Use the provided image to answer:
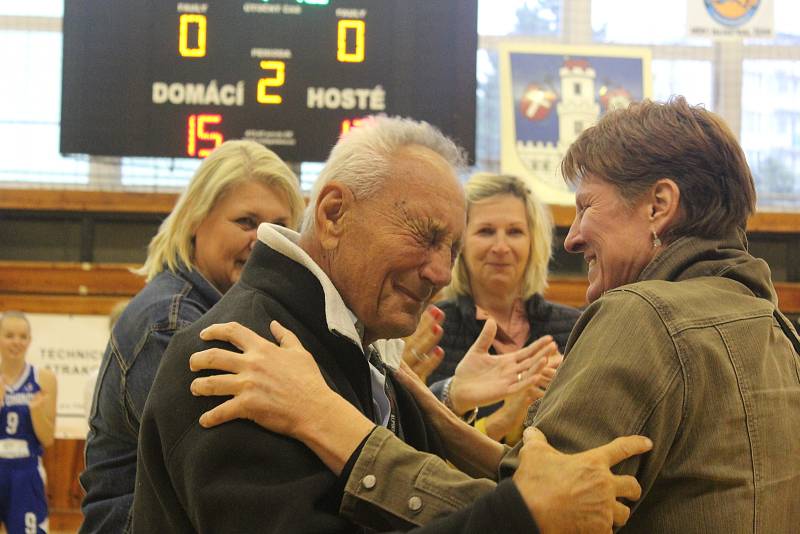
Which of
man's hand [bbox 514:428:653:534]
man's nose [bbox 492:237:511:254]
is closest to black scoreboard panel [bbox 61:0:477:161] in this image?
man's nose [bbox 492:237:511:254]

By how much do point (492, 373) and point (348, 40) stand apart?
3.63 m

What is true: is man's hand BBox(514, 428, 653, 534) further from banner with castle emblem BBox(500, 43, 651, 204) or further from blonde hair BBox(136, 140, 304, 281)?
banner with castle emblem BBox(500, 43, 651, 204)

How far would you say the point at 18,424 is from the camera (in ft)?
A: 19.6

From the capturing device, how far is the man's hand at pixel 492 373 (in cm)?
258

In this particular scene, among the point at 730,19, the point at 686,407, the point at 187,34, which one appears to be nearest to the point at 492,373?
the point at 686,407

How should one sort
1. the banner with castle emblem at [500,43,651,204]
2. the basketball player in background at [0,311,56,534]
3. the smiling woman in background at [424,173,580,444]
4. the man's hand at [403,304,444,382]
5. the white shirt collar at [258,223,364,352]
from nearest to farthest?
the white shirt collar at [258,223,364,352], the man's hand at [403,304,444,382], the smiling woman in background at [424,173,580,444], the basketball player in background at [0,311,56,534], the banner with castle emblem at [500,43,651,204]

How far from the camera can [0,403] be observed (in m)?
5.96

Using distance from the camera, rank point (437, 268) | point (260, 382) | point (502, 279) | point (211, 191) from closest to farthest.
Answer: point (260, 382), point (437, 268), point (211, 191), point (502, 279)

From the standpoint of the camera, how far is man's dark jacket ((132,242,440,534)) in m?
1.44

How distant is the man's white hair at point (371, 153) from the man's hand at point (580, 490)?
1.90ft

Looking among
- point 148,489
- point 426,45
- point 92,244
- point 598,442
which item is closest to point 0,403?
point 92,244

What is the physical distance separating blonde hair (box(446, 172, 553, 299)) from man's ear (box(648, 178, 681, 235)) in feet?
6.01

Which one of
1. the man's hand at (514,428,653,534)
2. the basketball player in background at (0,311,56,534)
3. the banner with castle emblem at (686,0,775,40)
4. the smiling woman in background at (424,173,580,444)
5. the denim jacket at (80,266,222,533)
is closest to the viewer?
the man's hand at (514,428,653,534)

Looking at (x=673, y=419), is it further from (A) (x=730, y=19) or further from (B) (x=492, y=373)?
(A) (x=730, y=19)
